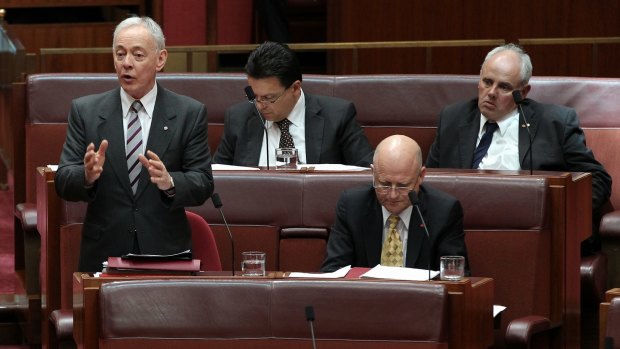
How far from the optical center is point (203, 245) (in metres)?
2.35

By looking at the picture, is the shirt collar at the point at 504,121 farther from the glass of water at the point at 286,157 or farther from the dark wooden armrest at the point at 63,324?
the dark wooden armrest at the point at 63,324

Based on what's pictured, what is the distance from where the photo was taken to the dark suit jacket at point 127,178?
2283 mm

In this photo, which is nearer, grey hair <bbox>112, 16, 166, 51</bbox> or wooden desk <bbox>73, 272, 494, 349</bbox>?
wooden desk <bbox>73, 272, 494, 349</bbox>

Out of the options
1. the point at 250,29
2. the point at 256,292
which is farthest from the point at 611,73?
the point at 256,292

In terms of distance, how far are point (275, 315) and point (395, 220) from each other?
1.99 feet

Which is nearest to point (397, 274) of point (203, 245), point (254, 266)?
point (254, 266)

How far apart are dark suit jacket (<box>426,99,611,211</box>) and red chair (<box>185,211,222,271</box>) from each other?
85 cm

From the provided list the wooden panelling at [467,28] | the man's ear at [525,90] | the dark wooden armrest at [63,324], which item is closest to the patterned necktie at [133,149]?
the dark wooden armrest at [63,324]

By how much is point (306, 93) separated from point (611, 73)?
1.61 metres

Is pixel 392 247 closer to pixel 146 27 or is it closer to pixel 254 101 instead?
pixel 146 27

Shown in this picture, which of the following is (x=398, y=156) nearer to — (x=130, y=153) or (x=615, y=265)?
(x=130, y=153)

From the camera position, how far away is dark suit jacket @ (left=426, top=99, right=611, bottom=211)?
2918 mm

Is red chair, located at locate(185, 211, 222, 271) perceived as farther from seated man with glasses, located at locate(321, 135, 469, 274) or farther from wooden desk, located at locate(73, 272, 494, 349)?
wooden desk, located at locate(73, 272, 494, 349)

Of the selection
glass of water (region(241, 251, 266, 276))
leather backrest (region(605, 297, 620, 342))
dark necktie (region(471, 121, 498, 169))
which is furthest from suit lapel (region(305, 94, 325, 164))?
leather backrest (region(605, 297, 620, 342))
